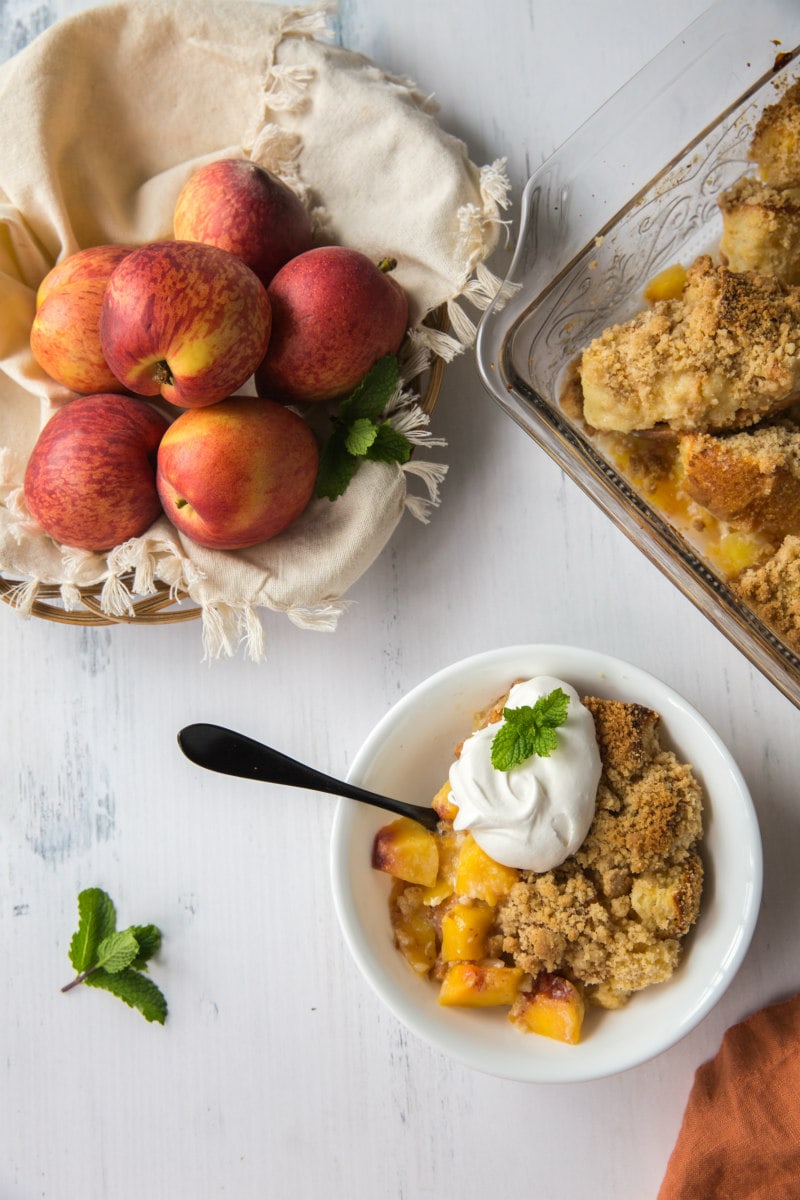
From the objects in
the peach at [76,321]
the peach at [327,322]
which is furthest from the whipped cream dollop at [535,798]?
the peach at [76,321]

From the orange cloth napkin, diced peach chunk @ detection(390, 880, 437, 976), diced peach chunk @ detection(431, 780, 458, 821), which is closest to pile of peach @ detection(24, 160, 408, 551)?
diced peach chunk @ detection(431, 780, 458, 821)

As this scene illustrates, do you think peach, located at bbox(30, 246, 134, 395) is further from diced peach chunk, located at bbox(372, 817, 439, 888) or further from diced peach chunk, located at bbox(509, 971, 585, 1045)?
diced peach chunk, located at bbox(509, 971, 585, 1045)

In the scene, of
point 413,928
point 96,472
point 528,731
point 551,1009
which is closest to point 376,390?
point 96,472

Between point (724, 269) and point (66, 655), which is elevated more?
point (724, 269)

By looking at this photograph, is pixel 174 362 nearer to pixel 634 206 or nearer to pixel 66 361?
pixel 66 361

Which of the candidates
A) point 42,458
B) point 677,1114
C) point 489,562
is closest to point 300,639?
point 489,562

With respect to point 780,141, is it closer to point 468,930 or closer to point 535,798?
point 535,798
